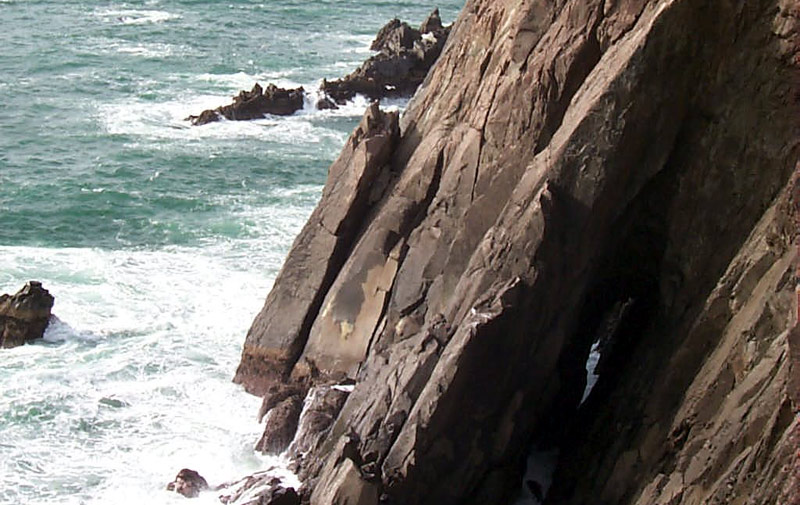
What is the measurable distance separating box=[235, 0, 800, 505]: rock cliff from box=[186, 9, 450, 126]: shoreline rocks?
32.5 meters

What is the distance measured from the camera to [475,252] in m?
25.5

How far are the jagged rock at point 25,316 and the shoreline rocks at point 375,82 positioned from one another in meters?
23.6

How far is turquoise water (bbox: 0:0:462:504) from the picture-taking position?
2956cm

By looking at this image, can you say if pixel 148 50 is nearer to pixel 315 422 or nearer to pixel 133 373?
pixel 133 373

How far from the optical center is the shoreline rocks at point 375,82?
59656 mm

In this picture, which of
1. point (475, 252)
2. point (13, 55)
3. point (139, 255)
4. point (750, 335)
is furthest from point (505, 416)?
point (13, 55)

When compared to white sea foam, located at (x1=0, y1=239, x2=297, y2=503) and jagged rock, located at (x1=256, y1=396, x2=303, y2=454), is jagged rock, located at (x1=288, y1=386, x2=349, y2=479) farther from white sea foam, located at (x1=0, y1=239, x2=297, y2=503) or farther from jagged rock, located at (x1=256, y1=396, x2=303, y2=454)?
white sea foam, located at (x1=0, y1=239, x2=297, y2=503)

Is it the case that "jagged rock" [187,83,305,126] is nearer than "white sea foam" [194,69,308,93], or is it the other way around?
"jagged rock" [187,83,305,126]

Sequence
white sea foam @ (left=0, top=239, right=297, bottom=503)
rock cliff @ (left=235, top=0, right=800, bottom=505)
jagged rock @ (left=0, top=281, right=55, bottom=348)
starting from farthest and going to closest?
jagged rock @ (left=0, top=281, right=55, bottom=348), white sea foam @ (left=0, top=239, right=297, bottom=503), rock cliff @ (left=235, top=0, right=800, bottom=505)

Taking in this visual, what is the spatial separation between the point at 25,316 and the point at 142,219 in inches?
423

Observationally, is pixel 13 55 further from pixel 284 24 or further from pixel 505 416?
pixel 505 416

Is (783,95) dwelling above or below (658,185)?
above

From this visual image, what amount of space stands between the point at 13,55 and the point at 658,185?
51816 mm

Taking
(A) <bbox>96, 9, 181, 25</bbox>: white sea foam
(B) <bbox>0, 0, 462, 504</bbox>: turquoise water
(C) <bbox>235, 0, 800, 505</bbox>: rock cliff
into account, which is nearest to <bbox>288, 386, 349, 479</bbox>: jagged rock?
(C) <bbox>235, 0, 800, 505</bbox>: rock cliff
